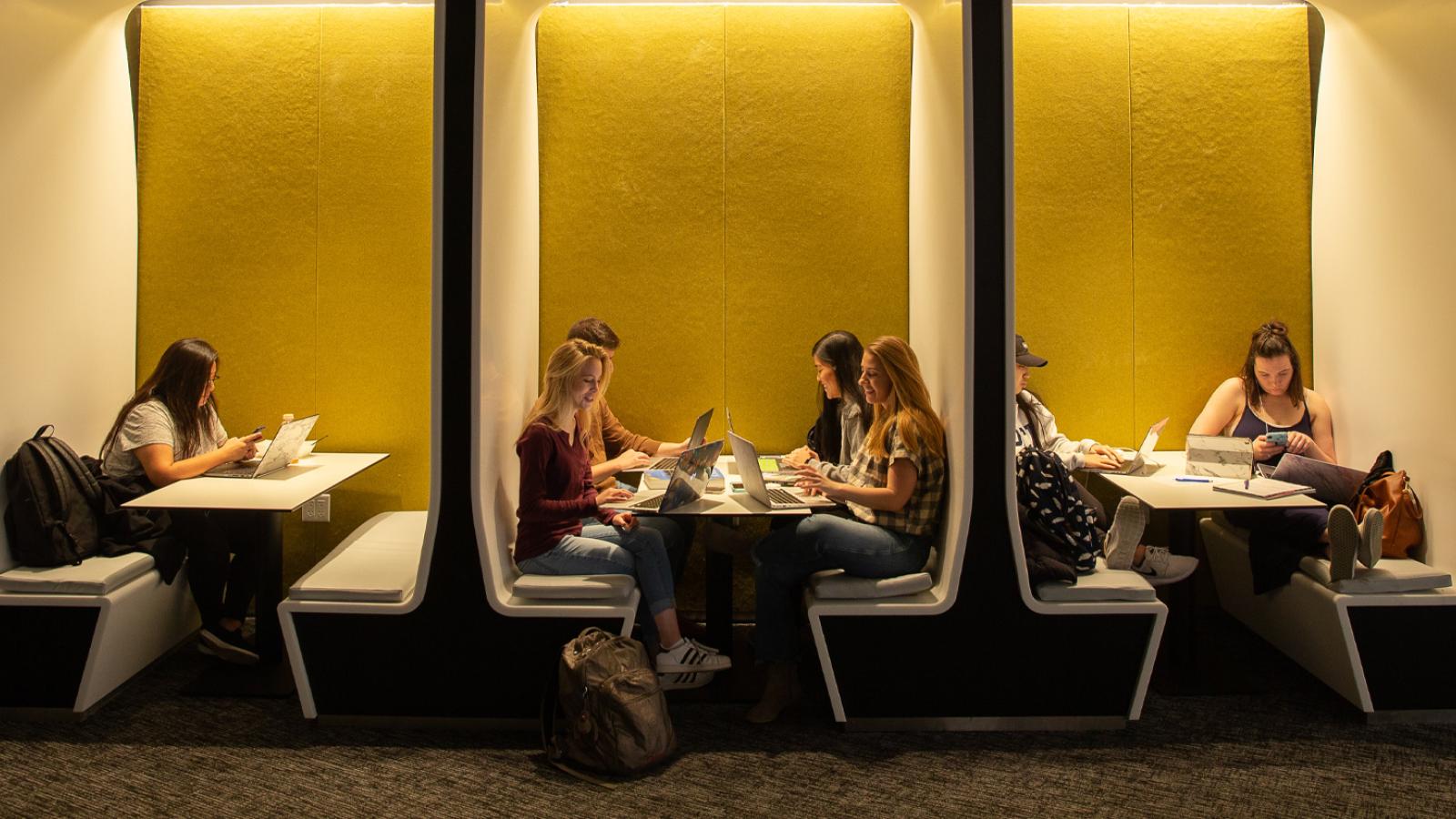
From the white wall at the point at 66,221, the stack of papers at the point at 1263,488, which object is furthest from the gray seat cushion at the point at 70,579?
the stack of papers at the point at 1263,488

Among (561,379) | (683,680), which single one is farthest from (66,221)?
(683,680)

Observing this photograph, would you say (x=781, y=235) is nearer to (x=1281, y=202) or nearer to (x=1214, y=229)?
Answer: (x=1214, y=229)

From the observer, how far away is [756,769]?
306cm

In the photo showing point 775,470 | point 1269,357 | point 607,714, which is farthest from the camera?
point 1269,357

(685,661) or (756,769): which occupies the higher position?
(685,661)

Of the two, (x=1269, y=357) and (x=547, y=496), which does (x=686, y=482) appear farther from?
(x=1269, y=357)

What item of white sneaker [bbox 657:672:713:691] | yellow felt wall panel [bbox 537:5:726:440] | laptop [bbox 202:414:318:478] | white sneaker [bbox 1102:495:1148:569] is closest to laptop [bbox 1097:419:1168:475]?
white sneaker [bbox 1102:495:1148:569]

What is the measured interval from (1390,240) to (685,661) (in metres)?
3.01

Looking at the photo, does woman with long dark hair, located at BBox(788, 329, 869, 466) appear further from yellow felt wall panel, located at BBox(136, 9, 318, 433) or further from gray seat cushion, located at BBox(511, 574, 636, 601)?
yellow felt wall panel, located at BBox(136, 9, 318, 433)

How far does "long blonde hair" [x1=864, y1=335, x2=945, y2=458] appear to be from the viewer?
132 inches

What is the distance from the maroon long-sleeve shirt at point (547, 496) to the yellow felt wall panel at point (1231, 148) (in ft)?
8.86

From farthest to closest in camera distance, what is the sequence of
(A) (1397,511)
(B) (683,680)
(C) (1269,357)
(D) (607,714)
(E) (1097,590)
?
(C) (1269,357) < (A) (1397,511) < (B) (683,680) < (E) (1097,590) < (D) (607,714)

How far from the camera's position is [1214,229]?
4621 millimetres

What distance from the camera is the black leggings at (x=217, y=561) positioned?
12.7ft
